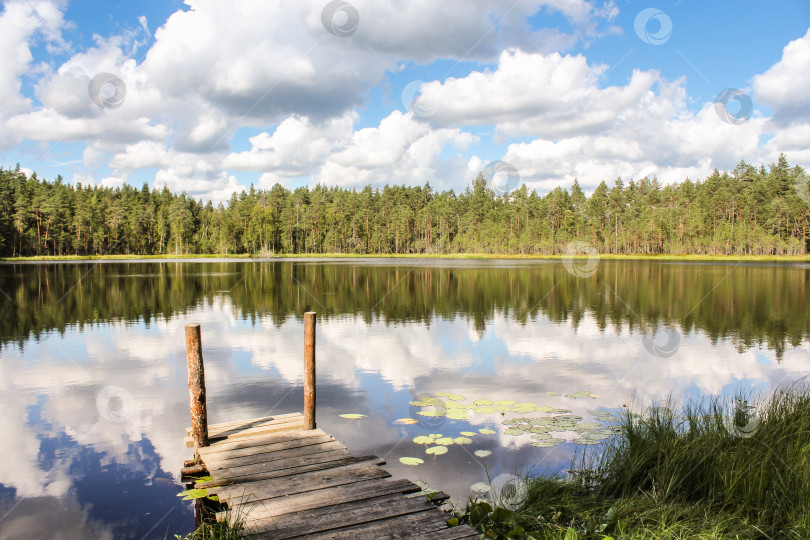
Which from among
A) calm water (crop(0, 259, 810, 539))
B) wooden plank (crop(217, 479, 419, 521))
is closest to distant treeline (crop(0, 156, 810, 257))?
calm water (crop(0, 259, 810, 539))

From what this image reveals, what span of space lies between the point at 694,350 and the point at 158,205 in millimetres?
153953

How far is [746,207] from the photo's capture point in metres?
121

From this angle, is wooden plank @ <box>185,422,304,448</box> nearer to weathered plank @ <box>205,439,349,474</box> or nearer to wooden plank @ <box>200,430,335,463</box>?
wooden plank @ <box>200,430,335,463</box>

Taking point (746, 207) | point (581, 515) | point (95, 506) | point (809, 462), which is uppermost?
point (746, 207)

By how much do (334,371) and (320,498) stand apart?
999cm

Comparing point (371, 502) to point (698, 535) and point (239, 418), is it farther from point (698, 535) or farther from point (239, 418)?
point (239, 418)

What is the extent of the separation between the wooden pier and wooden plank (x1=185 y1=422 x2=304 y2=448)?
2cm

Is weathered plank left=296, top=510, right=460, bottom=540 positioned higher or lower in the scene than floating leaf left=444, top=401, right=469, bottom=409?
higher

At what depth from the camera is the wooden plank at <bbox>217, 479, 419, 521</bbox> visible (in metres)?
6.34

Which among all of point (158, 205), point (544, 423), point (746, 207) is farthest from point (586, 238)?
point (544, 423)

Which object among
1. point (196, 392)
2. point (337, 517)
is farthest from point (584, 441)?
point (196, 392)

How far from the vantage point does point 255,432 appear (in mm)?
9664

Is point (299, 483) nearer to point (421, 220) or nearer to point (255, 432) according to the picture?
point (255, 432)

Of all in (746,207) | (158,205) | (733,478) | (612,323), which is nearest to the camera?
(733,478)
